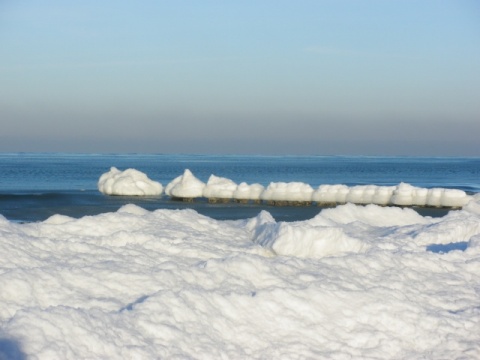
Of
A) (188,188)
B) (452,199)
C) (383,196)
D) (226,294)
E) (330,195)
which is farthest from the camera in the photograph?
(188,188)

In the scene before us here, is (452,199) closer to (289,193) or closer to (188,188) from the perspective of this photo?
(289,193)

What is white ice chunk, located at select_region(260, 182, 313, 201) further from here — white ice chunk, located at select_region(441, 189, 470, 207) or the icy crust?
the icy crust

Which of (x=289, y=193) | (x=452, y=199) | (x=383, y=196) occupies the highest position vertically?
(x=452, y=199)

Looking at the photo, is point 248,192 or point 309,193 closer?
point 309,193

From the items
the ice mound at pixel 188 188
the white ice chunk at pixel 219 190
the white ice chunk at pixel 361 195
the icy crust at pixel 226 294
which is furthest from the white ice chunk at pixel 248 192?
the icy crust at pixel 226 294

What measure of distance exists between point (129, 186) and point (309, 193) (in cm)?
1177

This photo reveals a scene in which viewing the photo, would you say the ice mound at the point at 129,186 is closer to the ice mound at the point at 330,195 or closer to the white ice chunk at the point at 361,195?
the ice mound at the point at 330,195

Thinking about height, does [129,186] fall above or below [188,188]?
below

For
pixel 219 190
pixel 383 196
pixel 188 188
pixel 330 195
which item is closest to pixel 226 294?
pixel 383 196

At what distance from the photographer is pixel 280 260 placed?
28.8ft

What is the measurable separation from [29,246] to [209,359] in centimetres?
306

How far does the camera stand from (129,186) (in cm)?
4388

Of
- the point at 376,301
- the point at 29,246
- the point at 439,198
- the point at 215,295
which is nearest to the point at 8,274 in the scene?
the point at 29,246

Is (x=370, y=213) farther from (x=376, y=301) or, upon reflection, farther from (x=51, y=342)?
(x=51, y=342)
